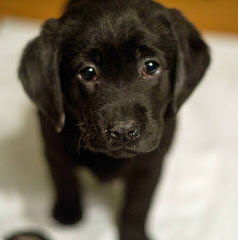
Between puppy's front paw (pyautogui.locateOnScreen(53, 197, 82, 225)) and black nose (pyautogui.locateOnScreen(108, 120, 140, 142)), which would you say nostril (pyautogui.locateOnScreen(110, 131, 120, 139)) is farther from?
puppy's front paw (pyautogui.locateOnScreen(53, 197, 82, 225))

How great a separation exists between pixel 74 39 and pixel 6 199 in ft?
2.94

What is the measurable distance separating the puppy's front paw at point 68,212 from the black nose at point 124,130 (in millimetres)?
665

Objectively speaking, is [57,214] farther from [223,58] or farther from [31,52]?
[223,58]

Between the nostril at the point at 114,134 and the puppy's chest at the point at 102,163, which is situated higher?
the nostril at the point at 114,134

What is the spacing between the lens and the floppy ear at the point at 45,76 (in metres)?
1.60

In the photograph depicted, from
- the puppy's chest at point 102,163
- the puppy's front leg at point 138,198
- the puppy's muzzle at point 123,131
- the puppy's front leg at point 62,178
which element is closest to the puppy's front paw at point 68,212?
the puppy's front leg at point 62,178

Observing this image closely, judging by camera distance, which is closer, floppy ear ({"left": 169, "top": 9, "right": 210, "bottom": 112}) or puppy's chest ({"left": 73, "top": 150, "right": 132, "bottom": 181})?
floppy ear ({"left": 169, "top": 9, "right": 210, "bottom": 112})

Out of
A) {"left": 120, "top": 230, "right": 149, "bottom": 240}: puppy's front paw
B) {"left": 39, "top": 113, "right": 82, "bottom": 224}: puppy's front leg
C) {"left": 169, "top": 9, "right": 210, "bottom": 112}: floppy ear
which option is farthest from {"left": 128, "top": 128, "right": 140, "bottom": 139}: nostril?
{"left": 120, "top": 230, "right": 149, "bottom": 240}: puppy's front paw

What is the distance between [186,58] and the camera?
1.61 meters

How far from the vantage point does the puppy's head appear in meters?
1.52

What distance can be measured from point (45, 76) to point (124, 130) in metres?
0.34

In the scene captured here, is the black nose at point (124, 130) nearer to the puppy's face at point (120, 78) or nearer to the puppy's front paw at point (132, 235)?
the puppy's face at point (120, 78)

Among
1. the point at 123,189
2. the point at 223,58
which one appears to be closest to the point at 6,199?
the point at 123,189

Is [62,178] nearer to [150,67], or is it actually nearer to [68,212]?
[68,212]
